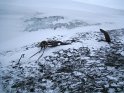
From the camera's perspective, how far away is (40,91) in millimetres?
3359

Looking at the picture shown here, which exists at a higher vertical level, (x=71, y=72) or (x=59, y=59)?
(x=59, y=59)

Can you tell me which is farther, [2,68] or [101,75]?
[2,68]

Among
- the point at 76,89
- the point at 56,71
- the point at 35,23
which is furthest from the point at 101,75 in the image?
the point at 35,23

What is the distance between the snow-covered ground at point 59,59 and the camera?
11.6 ft

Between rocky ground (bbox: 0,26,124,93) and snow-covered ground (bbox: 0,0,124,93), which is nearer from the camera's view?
rocky ground (bbox: 0,26,124,93)

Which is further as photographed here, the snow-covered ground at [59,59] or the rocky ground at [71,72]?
the snow-covered ground at [59,59]

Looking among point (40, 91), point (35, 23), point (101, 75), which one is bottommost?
point (40, 91)

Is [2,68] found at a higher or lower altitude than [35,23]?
lower

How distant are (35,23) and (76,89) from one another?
553cm

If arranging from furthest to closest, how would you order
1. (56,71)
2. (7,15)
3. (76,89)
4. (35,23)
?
(7,15), (35,23), (56,71), (76,89)

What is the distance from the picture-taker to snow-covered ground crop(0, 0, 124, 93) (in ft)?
11.6

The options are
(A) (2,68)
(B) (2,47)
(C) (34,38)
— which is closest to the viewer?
(A) (2,68)

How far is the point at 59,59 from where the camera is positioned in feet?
15.4

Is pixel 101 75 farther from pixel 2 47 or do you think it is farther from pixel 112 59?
pixel 2 47
